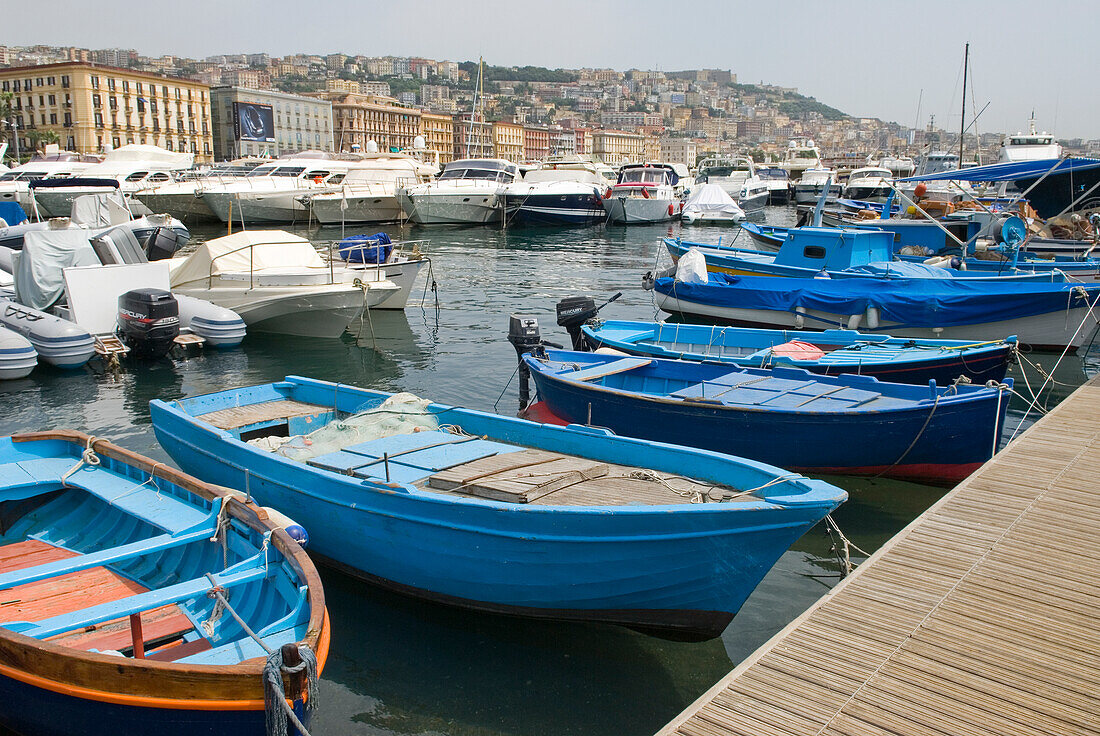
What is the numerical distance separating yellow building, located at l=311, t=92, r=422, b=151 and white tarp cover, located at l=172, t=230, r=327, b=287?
109 metres

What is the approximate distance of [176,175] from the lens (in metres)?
57.4

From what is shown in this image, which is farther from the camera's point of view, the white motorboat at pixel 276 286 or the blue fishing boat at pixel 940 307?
the white motorboat at pixel 276 286

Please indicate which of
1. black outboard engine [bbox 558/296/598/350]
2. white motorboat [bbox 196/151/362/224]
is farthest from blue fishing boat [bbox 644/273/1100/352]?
white motorboat [bbox 196/151/362/224]

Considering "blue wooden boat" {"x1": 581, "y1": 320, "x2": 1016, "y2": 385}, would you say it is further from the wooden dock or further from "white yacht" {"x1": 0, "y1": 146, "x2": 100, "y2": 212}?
"white yacht" {"x1": 0, "y1": 146, "x2": 100, "y2": 212}

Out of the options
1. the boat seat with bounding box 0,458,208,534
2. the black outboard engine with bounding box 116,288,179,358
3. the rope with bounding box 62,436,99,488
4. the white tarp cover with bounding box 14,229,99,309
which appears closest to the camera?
the boat seat with bounding box 0,458,208,534

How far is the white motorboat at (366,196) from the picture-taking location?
48.0 metres

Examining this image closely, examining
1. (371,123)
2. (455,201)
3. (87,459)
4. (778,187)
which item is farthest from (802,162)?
(87,459)

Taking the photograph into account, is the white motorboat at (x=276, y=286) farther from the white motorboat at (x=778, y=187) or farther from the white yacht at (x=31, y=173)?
the white motorboat at (x=778, y=187)

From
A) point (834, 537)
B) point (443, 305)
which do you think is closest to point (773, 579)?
point (834, 537)

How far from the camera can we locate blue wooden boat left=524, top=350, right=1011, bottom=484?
32.0ft

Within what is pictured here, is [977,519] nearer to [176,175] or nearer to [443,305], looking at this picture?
[443,305]

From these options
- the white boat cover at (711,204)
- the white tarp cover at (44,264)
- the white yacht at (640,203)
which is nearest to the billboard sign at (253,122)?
the white yacht at (640,203)

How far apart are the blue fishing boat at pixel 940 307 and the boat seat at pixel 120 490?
1379cm

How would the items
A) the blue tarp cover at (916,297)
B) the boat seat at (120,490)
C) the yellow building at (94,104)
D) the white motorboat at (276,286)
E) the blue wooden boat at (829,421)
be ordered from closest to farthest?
the boat seat at (120,490) < the blue wooden boat at (829,421) < the blue tarp cover at (916,297) < the white motorboat at (276,286) < the yellow building at (94,104)
